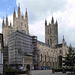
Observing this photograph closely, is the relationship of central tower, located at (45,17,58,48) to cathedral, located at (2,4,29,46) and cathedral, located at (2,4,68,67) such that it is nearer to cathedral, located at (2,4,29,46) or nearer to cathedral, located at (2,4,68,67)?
cathedral, located at (2,4,68,67)

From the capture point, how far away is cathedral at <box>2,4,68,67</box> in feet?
271

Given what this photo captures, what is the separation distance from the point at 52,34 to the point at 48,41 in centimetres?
678

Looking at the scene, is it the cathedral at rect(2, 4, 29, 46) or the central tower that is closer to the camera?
the cathedral at rect(2, 4, 29, 46)

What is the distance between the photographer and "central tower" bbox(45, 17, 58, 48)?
110m

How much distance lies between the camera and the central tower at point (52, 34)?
110m

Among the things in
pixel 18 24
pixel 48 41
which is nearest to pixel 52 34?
pixel 48 41

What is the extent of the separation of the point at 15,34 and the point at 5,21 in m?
31.5

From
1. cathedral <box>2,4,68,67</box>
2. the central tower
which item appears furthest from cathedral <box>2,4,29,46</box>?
the central tower

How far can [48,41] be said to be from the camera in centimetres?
11294

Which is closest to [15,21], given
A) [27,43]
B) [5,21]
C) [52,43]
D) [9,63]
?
[5,21]

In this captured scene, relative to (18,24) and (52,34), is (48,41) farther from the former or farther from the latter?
(18,24)

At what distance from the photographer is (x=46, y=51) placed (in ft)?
301

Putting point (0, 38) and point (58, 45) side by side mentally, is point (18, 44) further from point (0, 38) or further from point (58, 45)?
point (58, 45)

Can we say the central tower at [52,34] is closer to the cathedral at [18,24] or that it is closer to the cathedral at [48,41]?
the cathedral at [48,41]
